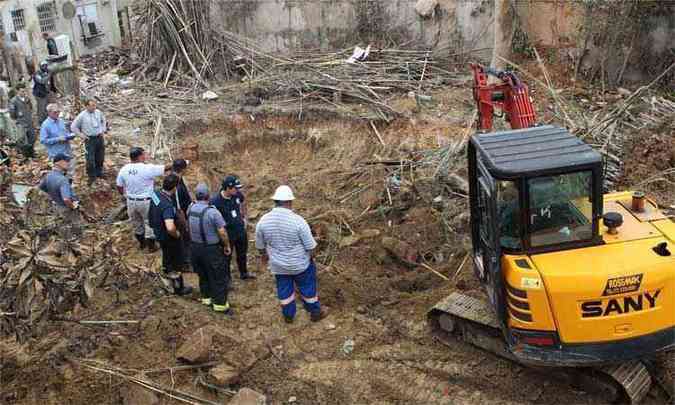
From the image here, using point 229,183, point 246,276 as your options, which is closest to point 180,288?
point 246,276

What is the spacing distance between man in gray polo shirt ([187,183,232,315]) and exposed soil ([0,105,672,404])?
0.93 ft

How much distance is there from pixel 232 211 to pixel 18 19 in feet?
41.3

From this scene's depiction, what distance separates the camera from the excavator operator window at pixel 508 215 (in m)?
5.50

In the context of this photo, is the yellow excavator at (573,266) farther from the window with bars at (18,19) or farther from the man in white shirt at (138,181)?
the window with bars at (18,19)

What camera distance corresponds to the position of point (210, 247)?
297 inches

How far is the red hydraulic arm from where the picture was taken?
25.2 ft

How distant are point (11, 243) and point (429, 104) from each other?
31.8 feet

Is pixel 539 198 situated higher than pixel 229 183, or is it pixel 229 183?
pixel 539 198

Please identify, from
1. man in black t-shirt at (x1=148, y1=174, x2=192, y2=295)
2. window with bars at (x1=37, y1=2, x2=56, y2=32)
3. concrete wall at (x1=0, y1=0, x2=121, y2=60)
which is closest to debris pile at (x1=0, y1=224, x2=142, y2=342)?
man in black t-shirt at (x1=148, y1=174, x2=192, y2=295)

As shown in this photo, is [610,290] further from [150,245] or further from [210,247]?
[150,245]

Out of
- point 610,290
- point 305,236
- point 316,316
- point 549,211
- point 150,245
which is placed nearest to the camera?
point 610,290

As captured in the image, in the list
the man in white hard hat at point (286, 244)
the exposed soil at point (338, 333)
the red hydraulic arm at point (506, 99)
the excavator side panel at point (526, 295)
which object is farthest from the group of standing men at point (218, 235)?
the red hydraulic arm at point (506, 99)

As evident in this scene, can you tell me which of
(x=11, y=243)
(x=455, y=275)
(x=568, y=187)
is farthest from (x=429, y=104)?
(x=11, y=243)

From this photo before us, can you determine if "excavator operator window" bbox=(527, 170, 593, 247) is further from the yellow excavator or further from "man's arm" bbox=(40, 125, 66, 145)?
"man's arm" bbox=(40, 125, 66, 145)
